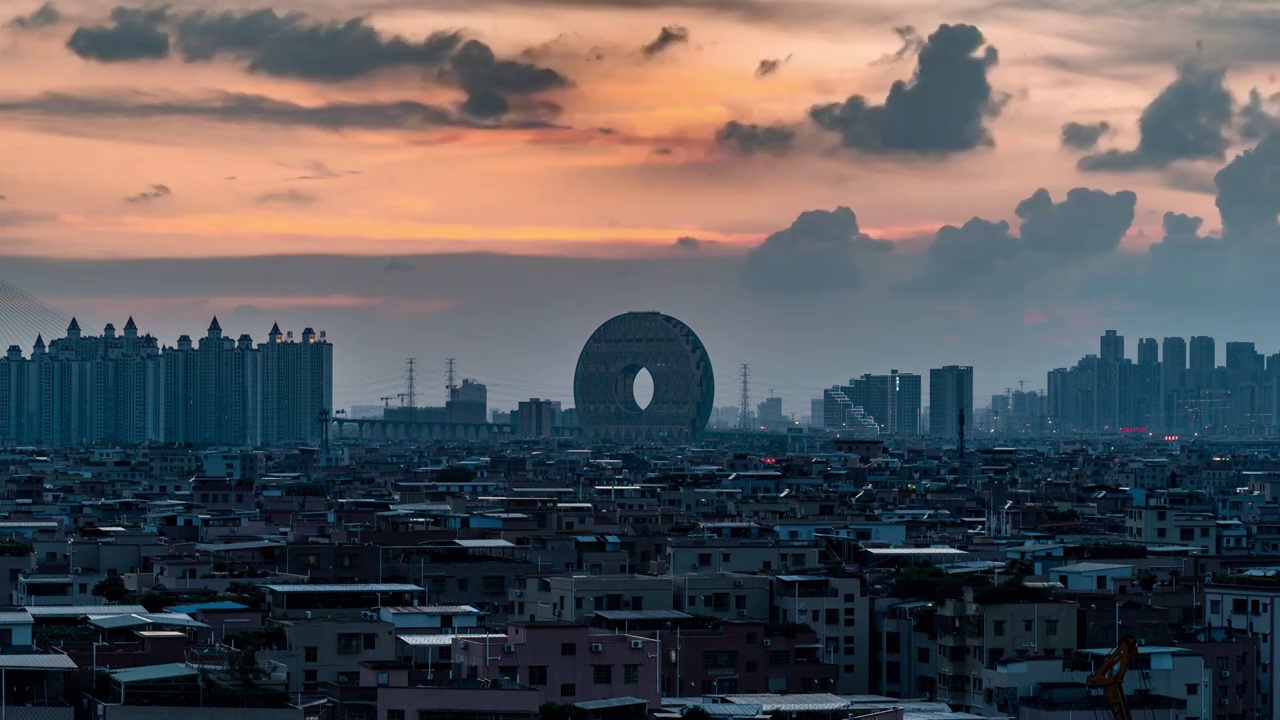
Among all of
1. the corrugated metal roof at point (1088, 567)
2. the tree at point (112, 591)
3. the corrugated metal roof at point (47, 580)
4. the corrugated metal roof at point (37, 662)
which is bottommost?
the tree at point (112, 591)

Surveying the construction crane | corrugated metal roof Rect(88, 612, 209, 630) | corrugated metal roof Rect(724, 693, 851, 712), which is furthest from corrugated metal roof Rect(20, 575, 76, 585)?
the construction crane

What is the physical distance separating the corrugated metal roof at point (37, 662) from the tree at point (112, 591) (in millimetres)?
17636

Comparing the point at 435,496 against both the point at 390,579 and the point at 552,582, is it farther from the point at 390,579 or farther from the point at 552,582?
the point at 552,582

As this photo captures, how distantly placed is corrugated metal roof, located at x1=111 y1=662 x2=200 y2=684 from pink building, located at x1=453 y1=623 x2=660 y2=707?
5.35 meters

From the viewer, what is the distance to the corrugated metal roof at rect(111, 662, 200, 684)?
88.9 feet

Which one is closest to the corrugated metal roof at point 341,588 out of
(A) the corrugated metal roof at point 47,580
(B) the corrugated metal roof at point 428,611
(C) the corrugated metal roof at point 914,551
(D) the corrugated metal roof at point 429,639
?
(B) the corrugated metal roof at point 428,611

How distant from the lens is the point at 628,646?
33719 mm

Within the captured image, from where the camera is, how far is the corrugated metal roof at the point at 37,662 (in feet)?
88.9

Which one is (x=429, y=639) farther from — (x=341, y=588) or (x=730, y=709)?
(x=730, y=709)

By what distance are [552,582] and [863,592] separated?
602 centimetres

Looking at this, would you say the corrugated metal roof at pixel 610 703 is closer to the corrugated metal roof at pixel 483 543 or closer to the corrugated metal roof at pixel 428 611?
the corrugated metal roof at pixel 428 611

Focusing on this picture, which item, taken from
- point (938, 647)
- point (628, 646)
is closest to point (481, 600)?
point (938, 647)

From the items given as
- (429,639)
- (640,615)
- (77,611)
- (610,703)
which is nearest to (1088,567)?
(640,615)

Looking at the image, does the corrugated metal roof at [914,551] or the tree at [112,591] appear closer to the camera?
the tree at [112,591]
